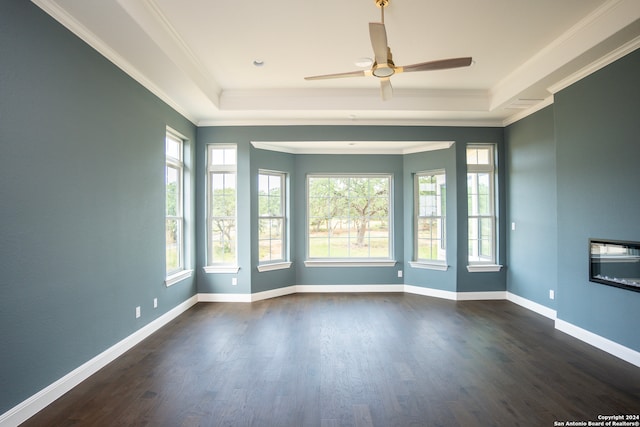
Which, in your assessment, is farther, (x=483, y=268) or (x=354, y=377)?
(x=483, y=268)

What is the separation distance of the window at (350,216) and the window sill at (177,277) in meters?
2.16

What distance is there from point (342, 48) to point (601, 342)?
3.98 m

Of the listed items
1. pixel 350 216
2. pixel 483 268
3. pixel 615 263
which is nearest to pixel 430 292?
pixel 483 268

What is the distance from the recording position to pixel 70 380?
2.64m

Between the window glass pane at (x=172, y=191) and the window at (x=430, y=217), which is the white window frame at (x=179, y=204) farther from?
the window at (x=430, y=217)

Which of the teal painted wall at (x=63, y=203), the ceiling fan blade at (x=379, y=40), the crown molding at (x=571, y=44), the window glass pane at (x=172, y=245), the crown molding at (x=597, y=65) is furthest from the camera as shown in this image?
the window glass pane at (x=172, y=245)

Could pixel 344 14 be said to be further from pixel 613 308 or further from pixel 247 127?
pixel 613 308

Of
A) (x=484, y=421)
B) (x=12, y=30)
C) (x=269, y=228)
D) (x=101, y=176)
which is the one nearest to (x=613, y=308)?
(x=484, y=421)

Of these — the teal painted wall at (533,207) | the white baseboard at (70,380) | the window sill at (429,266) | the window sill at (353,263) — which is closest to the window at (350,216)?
the window sill at (353,263)

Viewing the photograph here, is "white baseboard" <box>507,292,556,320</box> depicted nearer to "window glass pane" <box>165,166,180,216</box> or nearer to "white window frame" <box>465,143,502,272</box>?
"white window frame" <box>465,143,502,272</box>

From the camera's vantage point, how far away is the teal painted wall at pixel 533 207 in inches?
173

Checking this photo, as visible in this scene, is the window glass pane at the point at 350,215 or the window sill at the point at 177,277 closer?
the window sill at the point at 177,277

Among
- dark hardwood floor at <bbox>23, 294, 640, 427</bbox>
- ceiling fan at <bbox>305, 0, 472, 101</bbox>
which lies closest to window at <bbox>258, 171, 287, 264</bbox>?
dark hardwood floor at <bbox>23, 294, 640, 427</bbox>

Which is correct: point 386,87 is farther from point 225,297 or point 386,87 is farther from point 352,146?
point 225,297
